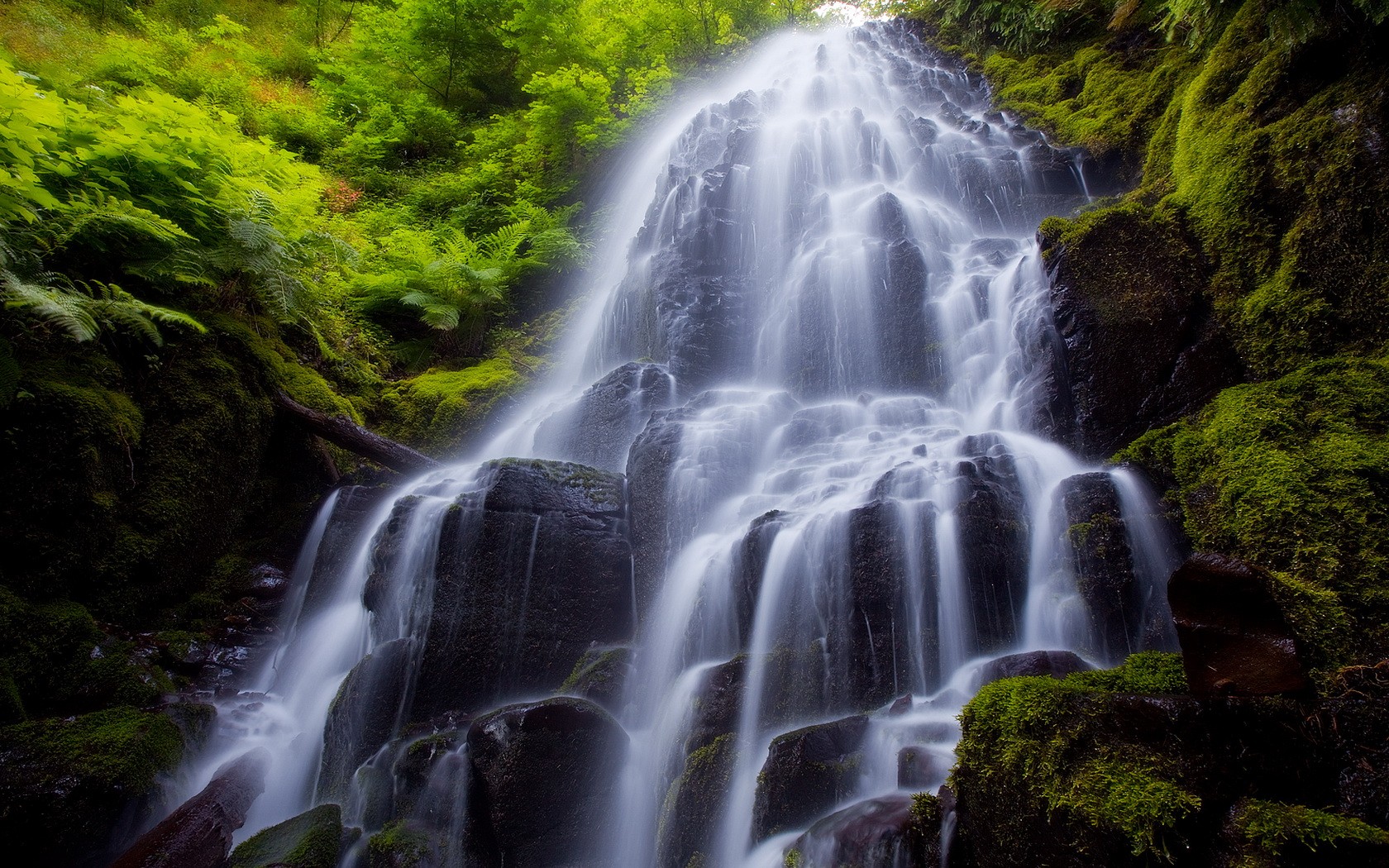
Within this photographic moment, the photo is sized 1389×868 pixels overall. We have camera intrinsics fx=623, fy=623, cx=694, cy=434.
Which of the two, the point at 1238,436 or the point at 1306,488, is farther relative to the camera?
the point at 1238,436

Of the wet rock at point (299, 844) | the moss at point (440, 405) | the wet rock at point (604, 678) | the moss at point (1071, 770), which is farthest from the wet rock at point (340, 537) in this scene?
the moss at point (1071, 770)

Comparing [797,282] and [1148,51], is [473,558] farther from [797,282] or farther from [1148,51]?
[1148,51]

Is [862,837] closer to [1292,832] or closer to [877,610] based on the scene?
[1292,832]

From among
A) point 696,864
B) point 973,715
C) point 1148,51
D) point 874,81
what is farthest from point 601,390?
point 874,81

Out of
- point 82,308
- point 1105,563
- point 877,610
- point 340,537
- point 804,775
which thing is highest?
point 82,308

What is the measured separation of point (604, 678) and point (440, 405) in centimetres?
599

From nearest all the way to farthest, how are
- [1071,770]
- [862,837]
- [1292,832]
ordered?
[1292,832] → [1071,770] → [862,837]

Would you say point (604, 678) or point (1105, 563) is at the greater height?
point (1105, 563)

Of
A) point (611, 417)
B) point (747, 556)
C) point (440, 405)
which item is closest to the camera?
point (747, 556)

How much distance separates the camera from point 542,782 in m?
4.65

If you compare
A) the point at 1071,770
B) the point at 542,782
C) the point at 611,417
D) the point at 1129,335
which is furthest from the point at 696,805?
the point at 611,417

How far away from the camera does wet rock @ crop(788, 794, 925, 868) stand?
2.79 metres

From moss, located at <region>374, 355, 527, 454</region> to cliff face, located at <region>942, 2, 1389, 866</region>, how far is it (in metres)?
8.00

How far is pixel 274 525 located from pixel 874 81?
14.4m
